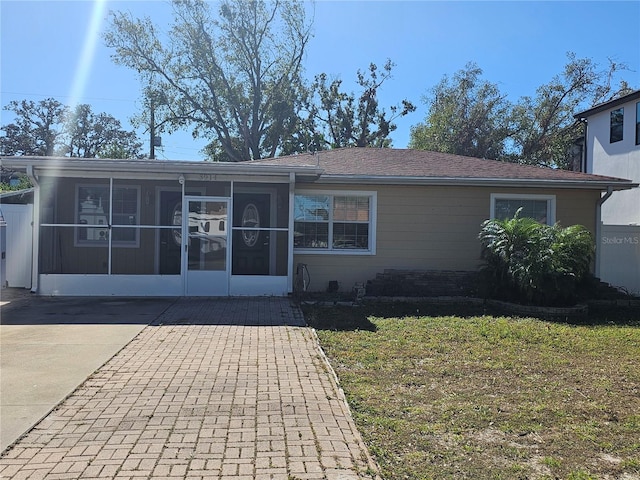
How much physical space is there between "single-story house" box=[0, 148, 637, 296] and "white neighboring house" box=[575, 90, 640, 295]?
4.39 ft

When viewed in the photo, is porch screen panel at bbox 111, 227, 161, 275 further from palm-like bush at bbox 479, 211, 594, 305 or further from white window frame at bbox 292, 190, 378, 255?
palm-like bush at bbox 479, 211, 594, 305

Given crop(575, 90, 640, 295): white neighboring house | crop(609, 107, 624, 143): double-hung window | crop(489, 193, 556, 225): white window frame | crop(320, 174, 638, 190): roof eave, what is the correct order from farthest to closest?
crop(609, 107, 624, 143): double-hung window
crop(575, 90, 640, 295): white neighboring house
crop(489, 193, 556, 225): white window frame
crop(320, 174, 638, 190): roof eave

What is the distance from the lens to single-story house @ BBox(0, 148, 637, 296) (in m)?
11.2

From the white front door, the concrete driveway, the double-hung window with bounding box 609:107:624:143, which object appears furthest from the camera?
the double-hung window with bounding box 609:107:624:143

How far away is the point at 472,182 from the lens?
11891 millimetres

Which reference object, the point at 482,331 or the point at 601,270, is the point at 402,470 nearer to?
the point at 482,331

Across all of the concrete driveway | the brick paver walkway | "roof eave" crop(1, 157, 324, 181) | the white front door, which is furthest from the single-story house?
the brick paver walkway

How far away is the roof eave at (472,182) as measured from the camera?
38.4ft

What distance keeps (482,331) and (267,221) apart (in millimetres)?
6377

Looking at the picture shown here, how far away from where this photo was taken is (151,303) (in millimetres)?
10289

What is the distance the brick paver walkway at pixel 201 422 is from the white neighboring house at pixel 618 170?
10239mm

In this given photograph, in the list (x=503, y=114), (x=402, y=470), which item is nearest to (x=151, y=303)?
(x=402, y=470)

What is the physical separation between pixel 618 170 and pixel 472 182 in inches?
357

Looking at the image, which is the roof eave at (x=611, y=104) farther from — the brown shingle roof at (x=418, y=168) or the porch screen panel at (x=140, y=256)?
the porch screen panel at (x=140, y=256)
